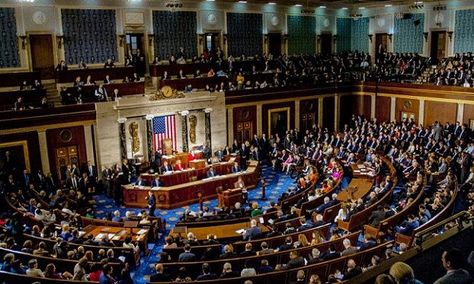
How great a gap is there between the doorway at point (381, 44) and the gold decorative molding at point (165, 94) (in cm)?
1597

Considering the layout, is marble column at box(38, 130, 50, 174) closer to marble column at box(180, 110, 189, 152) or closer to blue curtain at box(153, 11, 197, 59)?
marble column at box(180, 110, 189, 152)

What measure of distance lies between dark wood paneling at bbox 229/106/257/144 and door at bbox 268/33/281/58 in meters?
6.25

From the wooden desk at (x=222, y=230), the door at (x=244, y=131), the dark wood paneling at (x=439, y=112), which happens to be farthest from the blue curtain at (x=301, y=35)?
the wooden desk at (x=222, y=230)

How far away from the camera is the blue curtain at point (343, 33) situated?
3353 cm

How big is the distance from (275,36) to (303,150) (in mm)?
10336

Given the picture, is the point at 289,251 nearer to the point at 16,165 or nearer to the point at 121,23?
the point at 16,165

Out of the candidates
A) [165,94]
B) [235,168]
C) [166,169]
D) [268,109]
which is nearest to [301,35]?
[268,109]

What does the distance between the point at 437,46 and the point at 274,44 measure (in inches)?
397

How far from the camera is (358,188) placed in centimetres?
1762

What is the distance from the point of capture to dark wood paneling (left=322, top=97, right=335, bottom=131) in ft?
94.5

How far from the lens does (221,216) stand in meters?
14.2

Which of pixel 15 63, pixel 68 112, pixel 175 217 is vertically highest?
pixel 15 63

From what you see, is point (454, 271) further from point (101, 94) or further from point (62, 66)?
point (62, 66)

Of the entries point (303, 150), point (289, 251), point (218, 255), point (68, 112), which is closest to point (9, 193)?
point (68, 112)
